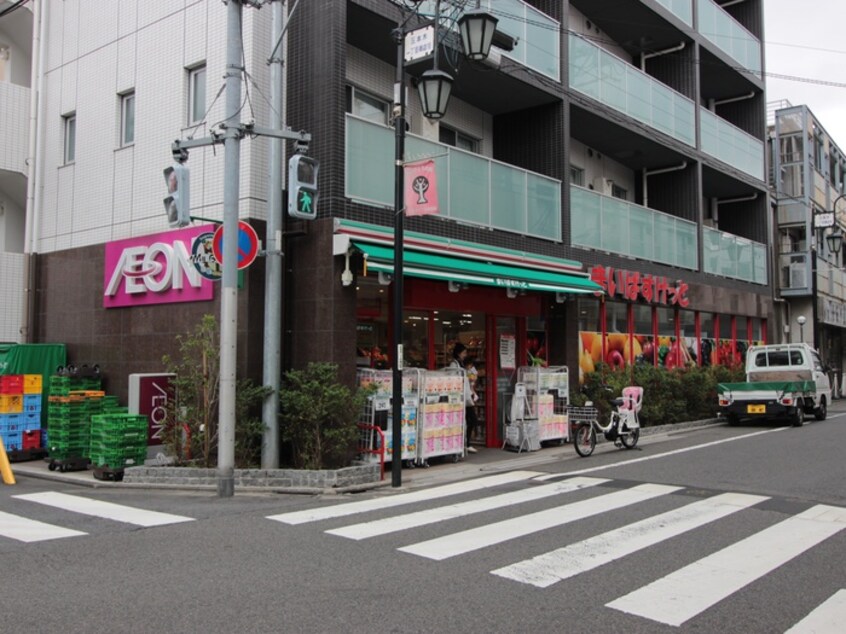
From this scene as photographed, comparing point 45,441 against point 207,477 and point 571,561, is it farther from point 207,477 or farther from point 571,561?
point 571,561

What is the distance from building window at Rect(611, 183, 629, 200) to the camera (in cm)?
2169

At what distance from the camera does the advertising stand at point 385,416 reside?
1141 centimetres

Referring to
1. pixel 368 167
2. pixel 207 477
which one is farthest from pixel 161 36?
pixel 207 477

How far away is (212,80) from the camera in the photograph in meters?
12.2

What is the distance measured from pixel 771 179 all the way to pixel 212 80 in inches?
1033

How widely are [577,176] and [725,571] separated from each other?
15342mm

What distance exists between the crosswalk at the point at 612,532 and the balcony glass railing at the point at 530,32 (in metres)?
9.16

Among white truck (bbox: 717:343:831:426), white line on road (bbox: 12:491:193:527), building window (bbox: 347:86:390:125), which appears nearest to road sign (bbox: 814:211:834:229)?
white truck (bbox: 717:343:831:426)

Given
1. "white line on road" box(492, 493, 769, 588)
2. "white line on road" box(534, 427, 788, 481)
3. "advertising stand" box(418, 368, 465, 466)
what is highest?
"advertising stand" box(418, 368, 465, 466)

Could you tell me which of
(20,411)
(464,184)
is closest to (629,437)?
(464,184)

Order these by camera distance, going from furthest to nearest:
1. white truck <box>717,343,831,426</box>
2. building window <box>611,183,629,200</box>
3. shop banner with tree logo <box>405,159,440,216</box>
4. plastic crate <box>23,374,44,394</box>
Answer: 1. building window <box>611,183,629,200</box>
2. white truck <box>717,343,831,426</box>
3. plastic crate <box>23,374,44,394</box>
4. shop banner with tree logo <box>405,159,440,216</box>

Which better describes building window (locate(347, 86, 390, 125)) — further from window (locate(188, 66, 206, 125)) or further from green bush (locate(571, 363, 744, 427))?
green bush (locate(571, 363, 744, 427))

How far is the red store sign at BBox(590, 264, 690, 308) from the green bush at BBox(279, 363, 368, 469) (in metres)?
8.35

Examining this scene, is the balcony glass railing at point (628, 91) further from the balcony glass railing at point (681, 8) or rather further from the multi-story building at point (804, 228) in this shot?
the multi-story building at point (804, 228)
